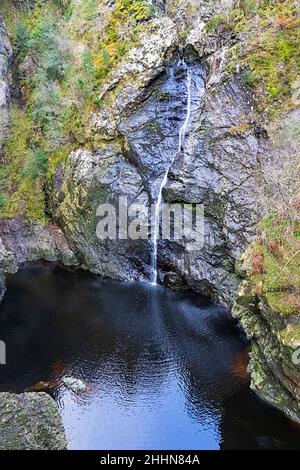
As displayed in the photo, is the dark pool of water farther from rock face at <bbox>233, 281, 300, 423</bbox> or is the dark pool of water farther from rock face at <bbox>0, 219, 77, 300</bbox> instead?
rock face at <bbox>0, 219, 77, 300</bbox>

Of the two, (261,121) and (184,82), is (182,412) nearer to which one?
(261,121)

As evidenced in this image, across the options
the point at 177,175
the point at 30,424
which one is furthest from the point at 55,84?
the point at 30,424

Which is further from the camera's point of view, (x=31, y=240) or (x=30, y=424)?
(x=31, y=240)

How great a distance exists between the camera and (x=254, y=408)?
20.4m

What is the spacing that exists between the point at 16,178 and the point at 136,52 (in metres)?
14.8

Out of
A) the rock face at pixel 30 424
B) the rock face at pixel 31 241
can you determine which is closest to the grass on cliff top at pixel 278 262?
the rock face at pixel 30 424

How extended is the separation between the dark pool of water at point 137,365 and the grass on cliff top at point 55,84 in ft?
33.4

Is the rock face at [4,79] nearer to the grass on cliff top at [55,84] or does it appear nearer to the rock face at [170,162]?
the grass on cliff top at [55,84]

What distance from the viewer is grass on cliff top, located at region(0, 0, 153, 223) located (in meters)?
35.2

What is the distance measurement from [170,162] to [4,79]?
19.7 meters

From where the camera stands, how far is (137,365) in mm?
23547

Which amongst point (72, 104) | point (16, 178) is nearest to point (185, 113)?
point (72, 104)

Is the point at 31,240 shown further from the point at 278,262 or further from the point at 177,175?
the point at 278,262

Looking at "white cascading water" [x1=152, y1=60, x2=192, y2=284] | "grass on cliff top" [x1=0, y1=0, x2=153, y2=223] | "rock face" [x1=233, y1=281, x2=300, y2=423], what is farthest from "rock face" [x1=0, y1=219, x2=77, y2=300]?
"rock face" [x1=233, y1=281, x2=300, y2=423]
